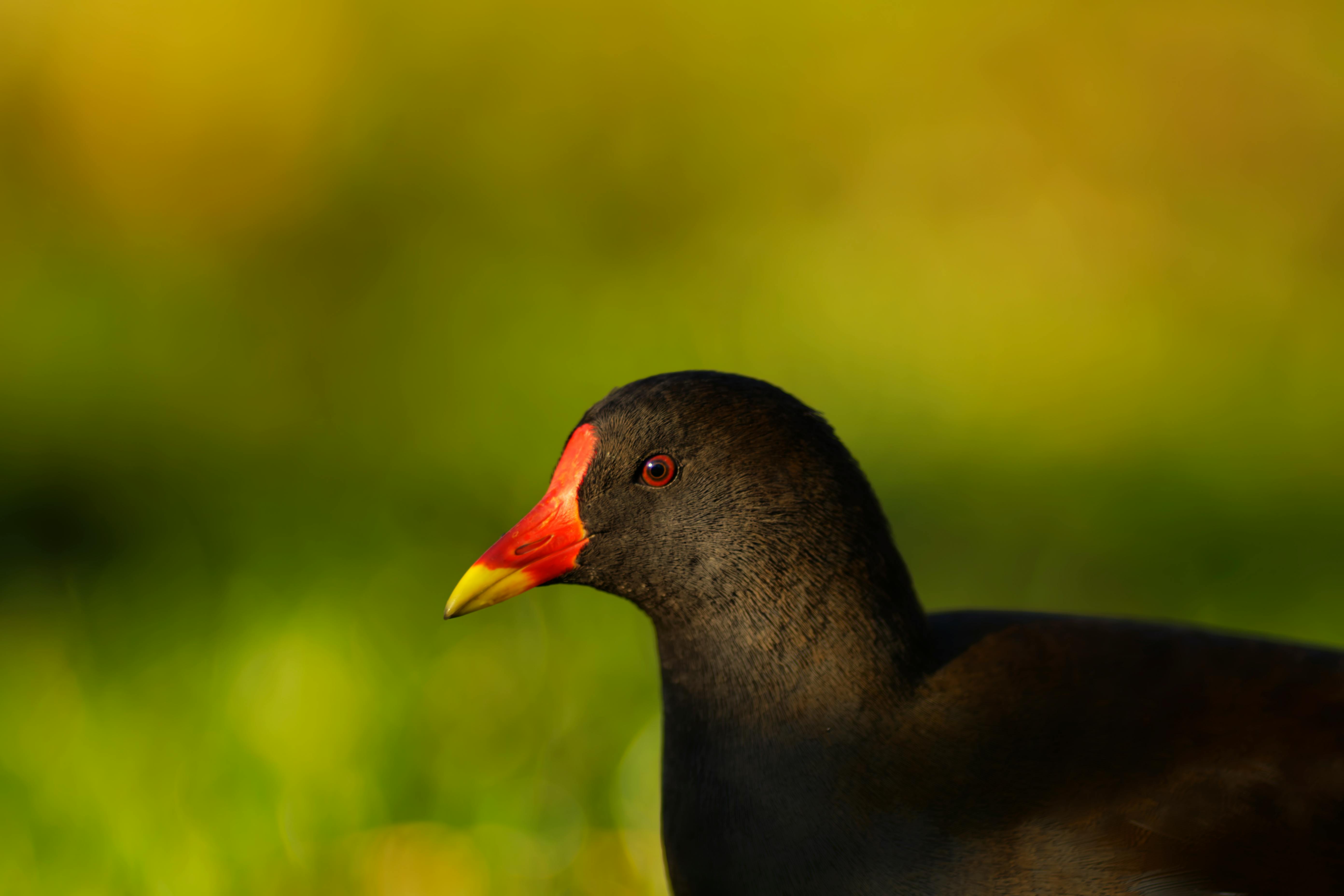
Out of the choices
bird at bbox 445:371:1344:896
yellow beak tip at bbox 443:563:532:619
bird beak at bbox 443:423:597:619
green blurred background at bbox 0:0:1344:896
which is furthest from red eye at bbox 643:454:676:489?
green blurred background at bbox 0:0:1344:896

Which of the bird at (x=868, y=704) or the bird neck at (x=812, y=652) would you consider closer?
the bird at (x=868, y=704)

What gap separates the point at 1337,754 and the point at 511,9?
5.90 metres

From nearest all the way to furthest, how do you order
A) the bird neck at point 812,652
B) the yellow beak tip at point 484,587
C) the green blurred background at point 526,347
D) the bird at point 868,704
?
the bird at point 868,704
the bird neck at point 812,652
the yellow beak tip at point 484,587
the green blurred background at point 526,347

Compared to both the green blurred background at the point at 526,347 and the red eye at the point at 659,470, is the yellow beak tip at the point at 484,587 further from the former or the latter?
the green blurred background at the point at 526,347

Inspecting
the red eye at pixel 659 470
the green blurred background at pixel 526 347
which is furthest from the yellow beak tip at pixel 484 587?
the green blurred background at pixel 526 347

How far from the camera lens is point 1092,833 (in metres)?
1.84

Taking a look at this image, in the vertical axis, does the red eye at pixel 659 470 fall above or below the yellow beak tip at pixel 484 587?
above

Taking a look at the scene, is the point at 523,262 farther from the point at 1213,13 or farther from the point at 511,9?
the point at 1213,13

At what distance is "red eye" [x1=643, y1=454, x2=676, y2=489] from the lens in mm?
2066

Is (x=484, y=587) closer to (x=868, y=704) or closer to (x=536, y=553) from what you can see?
(x=536, y=553)

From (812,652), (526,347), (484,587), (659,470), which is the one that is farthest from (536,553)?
(526,347)

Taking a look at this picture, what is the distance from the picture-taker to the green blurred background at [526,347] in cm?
308

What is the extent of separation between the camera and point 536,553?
2115 mm

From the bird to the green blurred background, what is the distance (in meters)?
0.92
